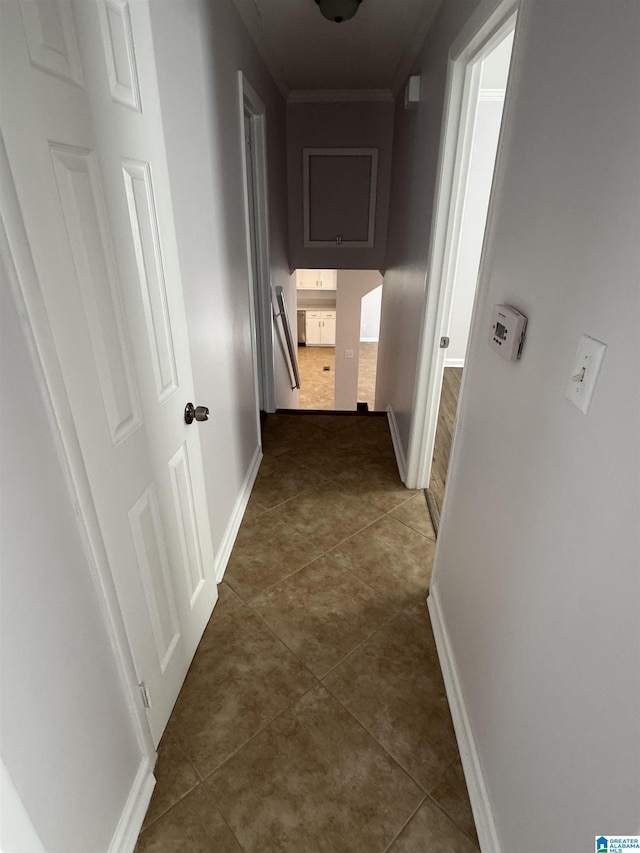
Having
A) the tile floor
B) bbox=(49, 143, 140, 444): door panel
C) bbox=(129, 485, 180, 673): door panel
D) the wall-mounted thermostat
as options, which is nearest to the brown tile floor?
bbox=(129, 485, 180, 673): door panel

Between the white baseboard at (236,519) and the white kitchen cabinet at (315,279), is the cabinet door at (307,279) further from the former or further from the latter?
the white baseboard at (236,519)

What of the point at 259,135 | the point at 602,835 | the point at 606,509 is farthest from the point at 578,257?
the point at 259,135

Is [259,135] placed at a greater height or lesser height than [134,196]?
greater

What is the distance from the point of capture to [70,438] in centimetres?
86

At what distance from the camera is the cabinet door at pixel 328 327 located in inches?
441

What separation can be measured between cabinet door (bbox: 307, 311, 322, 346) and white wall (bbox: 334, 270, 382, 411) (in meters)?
3.60

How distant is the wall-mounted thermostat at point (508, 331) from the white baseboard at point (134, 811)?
1460mm

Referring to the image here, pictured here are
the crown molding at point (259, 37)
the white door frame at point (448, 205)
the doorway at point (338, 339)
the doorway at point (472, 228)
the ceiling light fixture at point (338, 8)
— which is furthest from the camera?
the doorway at point (338, 339)

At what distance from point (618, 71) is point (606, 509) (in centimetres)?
68

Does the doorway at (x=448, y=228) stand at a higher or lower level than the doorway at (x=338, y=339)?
higher

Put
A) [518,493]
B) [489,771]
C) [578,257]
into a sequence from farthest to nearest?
[489,771], [518,493], [578,257]

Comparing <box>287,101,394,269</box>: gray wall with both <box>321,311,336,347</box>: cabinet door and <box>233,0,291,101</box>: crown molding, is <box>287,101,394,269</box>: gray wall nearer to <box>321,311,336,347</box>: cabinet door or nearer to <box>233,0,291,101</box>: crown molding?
<box>233,0,291,101</box>: crown molding

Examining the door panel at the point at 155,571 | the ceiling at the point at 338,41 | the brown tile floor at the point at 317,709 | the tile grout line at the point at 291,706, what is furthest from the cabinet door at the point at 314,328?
the door panel at the point at 155,571

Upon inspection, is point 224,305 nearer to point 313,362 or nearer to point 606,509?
point 606,509
